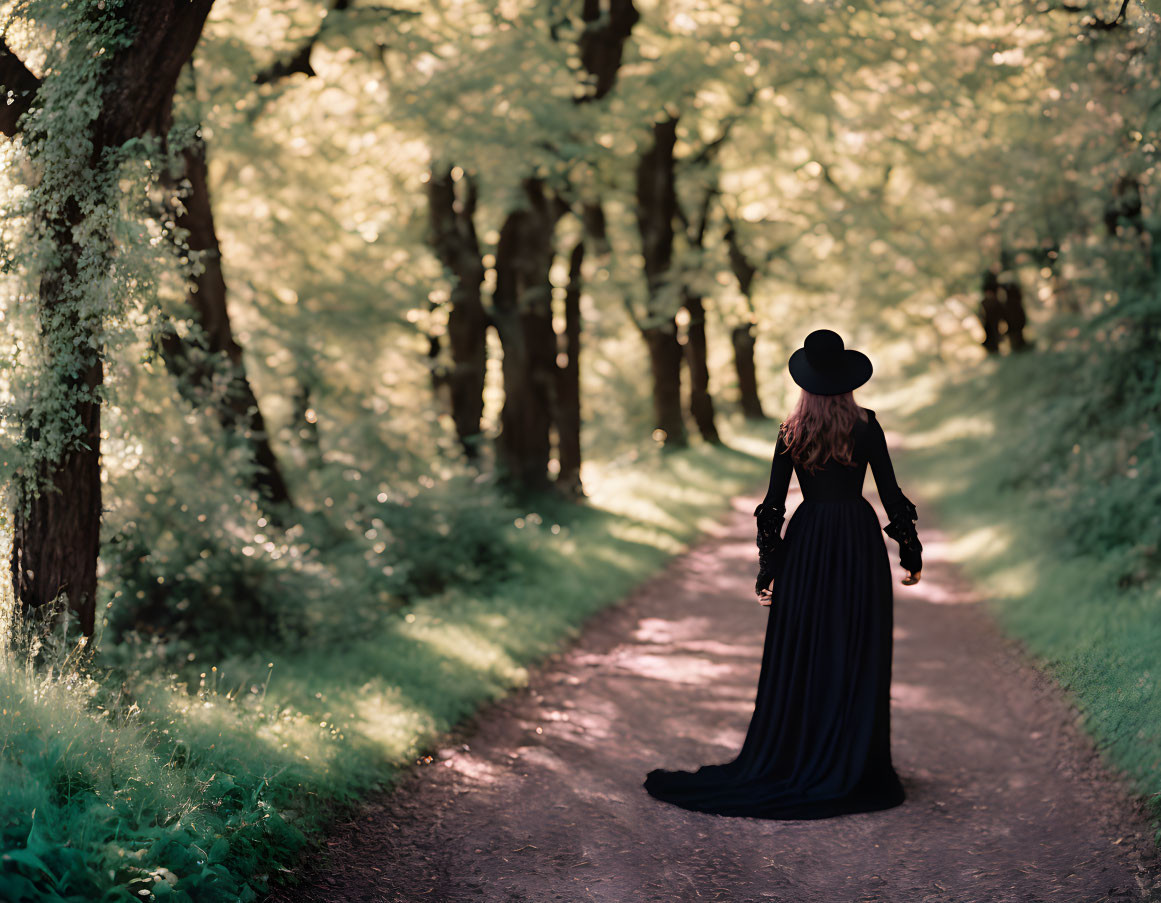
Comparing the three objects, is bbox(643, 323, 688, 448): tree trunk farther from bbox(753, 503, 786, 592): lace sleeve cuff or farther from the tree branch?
the tree branch

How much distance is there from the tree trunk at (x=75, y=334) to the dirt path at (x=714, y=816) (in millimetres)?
2343

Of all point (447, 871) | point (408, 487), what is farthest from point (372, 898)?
point (408, 487)

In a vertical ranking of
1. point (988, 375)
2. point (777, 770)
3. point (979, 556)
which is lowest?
point (777, 770)

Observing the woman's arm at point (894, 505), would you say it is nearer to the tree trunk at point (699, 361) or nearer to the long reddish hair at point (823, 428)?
the long reddish hair at point (823, 428)

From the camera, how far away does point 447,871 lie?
16.1 feet

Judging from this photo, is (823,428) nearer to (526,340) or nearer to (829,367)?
(829,367)

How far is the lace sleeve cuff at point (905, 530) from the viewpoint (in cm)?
570

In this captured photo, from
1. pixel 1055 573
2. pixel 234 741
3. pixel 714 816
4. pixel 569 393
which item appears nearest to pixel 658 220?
pixel 569 393

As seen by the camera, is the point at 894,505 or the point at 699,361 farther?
the point at 699,361

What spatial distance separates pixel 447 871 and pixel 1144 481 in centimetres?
765

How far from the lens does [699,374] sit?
24.8m

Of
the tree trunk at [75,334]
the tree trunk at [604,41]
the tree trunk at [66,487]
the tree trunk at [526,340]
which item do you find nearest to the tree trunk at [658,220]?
the tree trunk at [526,340]

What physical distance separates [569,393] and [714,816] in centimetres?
1266

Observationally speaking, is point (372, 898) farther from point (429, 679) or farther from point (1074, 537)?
point (1074, 537)
